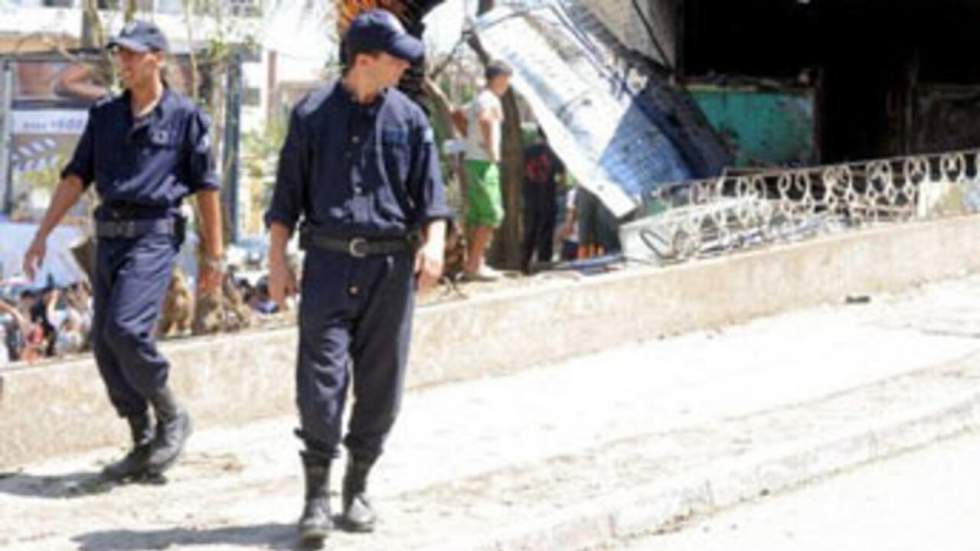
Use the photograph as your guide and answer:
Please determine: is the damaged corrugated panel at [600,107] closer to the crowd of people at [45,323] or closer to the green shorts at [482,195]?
the green shorts at [482,195]

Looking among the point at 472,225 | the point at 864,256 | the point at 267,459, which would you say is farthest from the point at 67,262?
the point at 267,459

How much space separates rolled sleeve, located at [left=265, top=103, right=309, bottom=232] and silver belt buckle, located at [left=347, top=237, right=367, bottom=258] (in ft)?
0.80

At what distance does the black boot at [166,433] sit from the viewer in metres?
6.87

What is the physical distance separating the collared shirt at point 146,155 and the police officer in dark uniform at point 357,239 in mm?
924

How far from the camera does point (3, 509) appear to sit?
654 centimetres

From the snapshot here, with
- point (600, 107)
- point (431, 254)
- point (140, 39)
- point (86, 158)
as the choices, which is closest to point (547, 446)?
point (431, 254)

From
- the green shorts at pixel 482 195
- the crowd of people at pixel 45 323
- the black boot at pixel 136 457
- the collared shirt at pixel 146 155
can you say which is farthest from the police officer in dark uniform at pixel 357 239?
the green shorts at pixel 482 195

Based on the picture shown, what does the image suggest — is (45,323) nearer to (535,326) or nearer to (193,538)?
(535,326)

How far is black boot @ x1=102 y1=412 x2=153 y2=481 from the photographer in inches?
271

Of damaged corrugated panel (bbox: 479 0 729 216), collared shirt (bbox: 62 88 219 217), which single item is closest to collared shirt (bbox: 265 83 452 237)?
collared shirt (bbox: 62 88 219 217)

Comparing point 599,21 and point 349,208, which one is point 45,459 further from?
point 599,21

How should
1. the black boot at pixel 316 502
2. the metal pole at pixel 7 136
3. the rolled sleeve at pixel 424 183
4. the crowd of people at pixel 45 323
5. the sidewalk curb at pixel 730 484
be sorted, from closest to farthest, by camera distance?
1. the black boot at pixel 316 502
2. the rolled sleeve at pixel 424 183
3. the sidewalk curb at pixel 730 484
4. the crowd of people at pixel 45 323
5. the metal pole at pixel 7 136

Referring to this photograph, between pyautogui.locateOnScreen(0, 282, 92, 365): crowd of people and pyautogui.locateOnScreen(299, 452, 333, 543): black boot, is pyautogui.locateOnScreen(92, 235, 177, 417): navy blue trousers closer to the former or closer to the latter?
pyautogui.locateOnScreen(299, 452, 333, 543): black boot

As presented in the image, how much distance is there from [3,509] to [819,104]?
14466 mm
